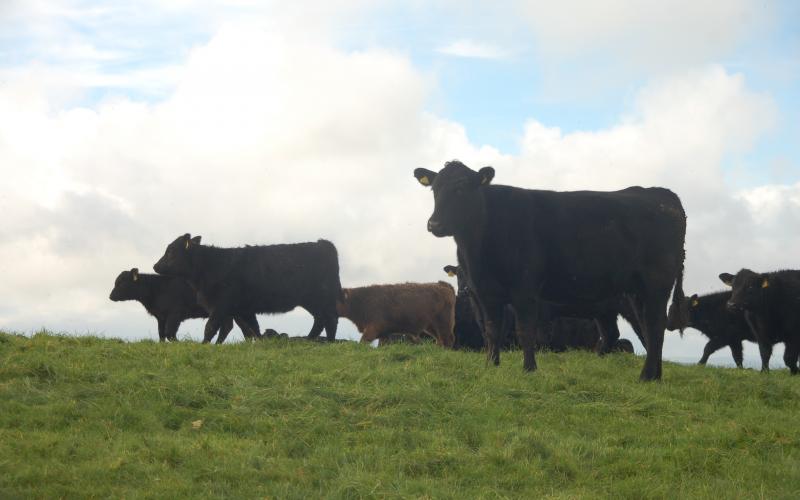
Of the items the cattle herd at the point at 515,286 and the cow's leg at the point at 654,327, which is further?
the cow's leg at the point at 654,327

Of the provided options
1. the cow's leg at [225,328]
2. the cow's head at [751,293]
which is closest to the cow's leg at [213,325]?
the cow's leg at [225,328]

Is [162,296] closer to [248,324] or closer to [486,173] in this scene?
[248,324]

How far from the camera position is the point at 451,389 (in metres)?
12.2

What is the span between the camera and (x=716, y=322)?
82.1ft

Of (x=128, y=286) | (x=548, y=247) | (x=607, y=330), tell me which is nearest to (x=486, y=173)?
(x=548, y=247)

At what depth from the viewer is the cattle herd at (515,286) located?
46.6 ft

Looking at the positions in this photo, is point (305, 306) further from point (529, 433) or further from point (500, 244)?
point (529, 433)

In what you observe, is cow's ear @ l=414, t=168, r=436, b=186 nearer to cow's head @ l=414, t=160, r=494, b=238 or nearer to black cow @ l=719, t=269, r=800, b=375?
cow's head @ l=414, t=160, r=494, b=238

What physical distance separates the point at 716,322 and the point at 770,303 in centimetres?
477

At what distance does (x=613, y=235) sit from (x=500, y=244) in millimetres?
1821

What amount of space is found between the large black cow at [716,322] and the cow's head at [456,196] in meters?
11.2

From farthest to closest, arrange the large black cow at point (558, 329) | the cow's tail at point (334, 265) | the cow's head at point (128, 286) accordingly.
Result: the cow's head at point (128, 286)
the cow's tail at point (334, 265)
the large black cow at point (558, 329)

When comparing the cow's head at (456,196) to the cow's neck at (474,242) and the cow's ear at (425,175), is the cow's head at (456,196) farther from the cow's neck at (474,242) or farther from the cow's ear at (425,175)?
the cow's ear at (425,175)

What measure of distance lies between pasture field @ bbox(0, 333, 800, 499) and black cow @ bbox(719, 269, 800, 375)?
19.7 ft
